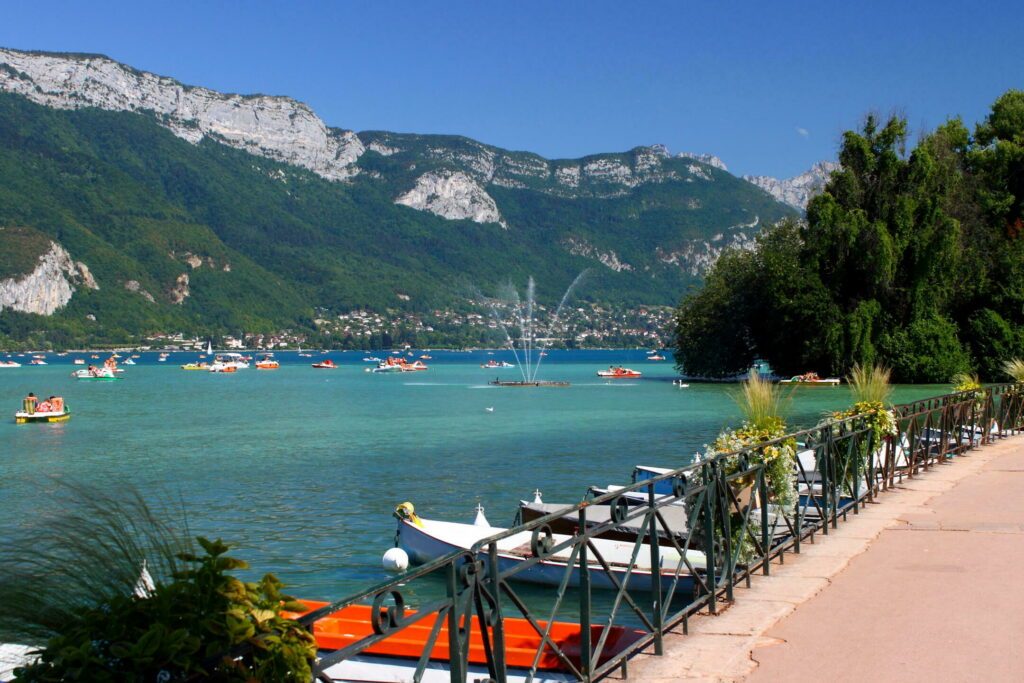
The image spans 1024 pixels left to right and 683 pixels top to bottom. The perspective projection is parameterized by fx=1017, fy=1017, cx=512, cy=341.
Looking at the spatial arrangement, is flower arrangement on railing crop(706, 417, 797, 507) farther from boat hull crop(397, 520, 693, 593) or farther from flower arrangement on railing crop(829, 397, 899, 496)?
flower arrangement on railing crop(829, 397, 899, 496)

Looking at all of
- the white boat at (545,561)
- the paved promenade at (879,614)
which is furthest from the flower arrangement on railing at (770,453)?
the white boat at (545,561)

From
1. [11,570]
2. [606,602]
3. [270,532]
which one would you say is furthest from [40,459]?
[11,570]

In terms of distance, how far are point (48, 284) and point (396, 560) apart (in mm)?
189977

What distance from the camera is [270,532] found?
19.1 metres

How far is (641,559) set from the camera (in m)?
12.8

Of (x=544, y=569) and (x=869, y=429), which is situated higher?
(x=869, y=429)

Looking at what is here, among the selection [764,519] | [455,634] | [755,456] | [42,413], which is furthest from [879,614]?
[42,413]

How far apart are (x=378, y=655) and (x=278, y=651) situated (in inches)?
148

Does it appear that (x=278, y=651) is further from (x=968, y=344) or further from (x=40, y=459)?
(x=968, y=344)

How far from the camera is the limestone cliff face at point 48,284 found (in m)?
183

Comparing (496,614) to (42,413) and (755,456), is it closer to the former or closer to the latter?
(755,456)

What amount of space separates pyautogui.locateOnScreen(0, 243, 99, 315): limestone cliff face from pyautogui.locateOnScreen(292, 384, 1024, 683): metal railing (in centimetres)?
18700

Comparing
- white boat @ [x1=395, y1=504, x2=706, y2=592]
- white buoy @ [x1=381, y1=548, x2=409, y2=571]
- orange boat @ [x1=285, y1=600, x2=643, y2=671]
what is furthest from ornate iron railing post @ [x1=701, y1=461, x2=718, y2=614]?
white buoy @ [x1=381, y1=548, x2=409, y2=571]

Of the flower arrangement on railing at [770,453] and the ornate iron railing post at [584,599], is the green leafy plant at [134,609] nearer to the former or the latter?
the ornate iron railing post at [584,599]
